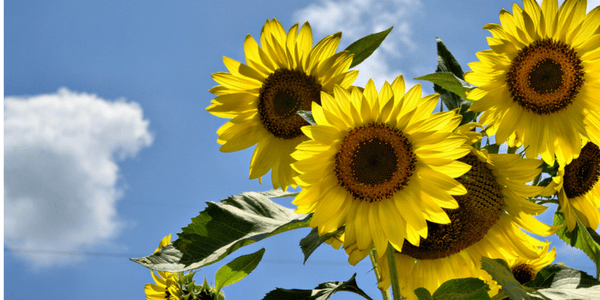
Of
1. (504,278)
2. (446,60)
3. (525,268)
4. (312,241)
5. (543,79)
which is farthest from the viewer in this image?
(525,268)

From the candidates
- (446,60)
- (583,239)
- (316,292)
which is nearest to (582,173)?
(583,239)

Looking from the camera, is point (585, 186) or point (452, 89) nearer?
point (452, 89)

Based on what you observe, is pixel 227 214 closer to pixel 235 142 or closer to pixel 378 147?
pixel 235 142

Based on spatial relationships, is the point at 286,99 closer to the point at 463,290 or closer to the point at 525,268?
the point at 463,290

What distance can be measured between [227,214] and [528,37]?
4.04 feet

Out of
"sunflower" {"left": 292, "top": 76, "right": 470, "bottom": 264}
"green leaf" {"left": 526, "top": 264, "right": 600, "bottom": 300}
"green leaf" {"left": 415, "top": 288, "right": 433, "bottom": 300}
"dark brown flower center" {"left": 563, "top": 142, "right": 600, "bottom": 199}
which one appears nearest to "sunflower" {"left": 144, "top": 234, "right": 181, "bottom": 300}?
"sunflower" {"left": 292, "top": 76, "right": 470, "bottom": 264}

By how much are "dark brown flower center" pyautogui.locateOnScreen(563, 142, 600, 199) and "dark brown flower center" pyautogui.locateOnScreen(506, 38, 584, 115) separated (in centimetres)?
31

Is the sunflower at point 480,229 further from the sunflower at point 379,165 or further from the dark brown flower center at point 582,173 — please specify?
the dark brown flower center at point 582,173

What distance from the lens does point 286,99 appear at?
1.74m

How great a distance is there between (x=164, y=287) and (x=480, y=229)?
4.48 ft

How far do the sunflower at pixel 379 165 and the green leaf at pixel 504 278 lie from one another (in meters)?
Result: 0.21

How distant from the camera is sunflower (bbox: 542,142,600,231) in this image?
81.6 inches

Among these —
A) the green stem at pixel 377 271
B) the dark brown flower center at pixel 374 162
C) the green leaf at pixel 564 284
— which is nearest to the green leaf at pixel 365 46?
the dark brown flower center at pixel 374 162

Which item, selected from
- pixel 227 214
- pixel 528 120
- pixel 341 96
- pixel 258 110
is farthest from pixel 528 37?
pixel 227 214
